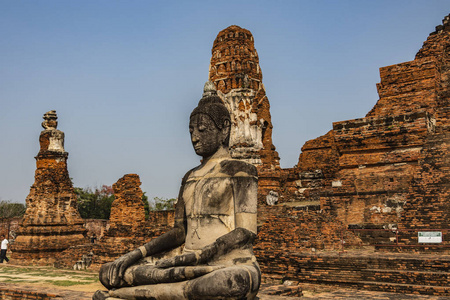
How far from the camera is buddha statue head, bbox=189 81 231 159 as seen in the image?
181 inches

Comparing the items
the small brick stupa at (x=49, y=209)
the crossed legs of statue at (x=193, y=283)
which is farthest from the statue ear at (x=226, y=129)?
the small brick stupa at (x=49, y=209)

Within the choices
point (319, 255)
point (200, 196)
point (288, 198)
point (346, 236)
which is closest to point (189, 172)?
point (200, 196)

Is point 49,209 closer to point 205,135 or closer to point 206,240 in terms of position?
point 205,135

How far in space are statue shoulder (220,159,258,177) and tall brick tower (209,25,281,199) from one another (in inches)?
600

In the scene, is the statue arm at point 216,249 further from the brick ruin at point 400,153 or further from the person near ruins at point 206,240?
the brick ruin at point 400,153

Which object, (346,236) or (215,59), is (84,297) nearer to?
(346,236)

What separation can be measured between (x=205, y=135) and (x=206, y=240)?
1042 mm

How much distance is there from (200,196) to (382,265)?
184 inches

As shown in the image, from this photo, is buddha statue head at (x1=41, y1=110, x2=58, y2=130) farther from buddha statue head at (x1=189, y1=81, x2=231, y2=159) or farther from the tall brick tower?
buddha statue head at (x1=189, y1=81, x2=231, y2=159)

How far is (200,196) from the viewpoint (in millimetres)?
4434

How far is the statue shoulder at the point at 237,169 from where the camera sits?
4363 mm

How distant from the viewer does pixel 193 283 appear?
3.68 metres

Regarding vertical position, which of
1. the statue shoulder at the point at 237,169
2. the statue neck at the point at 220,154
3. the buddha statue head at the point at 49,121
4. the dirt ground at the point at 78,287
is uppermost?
the buddha statue head at the point at 49,121

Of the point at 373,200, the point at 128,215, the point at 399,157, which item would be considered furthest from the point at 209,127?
the point at 128,215
